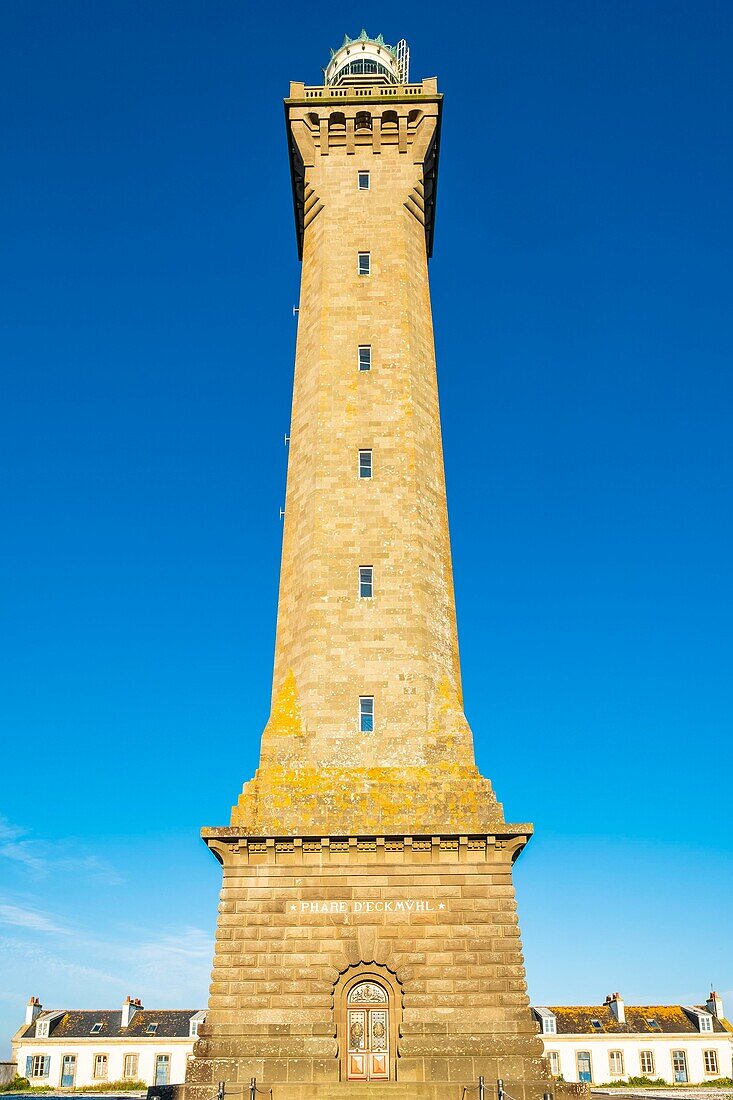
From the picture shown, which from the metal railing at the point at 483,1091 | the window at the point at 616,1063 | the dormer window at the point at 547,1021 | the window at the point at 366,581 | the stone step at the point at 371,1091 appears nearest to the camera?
the metal railing at the point at 483,1091

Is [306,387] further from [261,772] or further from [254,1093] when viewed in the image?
[254,1093]

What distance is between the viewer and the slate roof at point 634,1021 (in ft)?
212

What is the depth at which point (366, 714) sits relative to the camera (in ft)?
89.6

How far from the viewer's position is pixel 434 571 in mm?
29797

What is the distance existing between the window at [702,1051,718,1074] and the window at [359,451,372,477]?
5345cm

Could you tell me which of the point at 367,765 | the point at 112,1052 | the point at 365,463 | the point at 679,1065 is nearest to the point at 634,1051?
the point at 679,1065

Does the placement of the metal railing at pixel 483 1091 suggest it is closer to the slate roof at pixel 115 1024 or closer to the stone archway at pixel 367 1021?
the stone archway at pixel 367 1021

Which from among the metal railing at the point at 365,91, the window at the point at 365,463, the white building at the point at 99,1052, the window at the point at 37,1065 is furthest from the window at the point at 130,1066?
the metal railing at the point at 365,91

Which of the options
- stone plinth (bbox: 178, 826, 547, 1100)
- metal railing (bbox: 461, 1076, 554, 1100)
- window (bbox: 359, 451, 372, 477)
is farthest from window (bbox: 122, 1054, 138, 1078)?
window (bbox: 359, 451, 372, 477)

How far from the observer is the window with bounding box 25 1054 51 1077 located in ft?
205

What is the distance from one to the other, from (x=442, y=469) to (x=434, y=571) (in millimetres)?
4016

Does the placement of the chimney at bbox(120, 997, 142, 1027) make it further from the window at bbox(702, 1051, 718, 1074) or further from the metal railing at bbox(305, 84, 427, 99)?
the metal railing at bbox(305, 84, 427, 99)

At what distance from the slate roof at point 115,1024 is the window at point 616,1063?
2773 centimetres

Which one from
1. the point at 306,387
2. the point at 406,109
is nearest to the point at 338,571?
the point at 306,387
